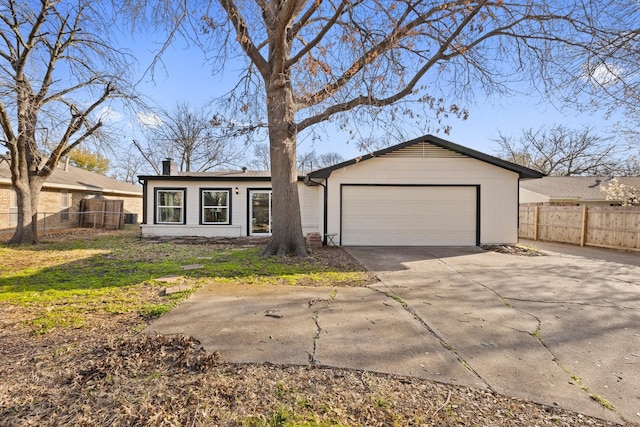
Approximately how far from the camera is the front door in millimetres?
13312

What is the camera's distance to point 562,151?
30531 millimetres

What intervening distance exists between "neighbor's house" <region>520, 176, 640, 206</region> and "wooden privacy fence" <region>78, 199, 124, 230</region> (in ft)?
82.7

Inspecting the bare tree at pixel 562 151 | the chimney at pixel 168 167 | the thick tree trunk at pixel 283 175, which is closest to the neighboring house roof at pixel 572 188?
the bare tree at pixel 562 151

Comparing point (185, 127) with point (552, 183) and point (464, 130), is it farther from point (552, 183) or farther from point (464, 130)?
point (552, 183)

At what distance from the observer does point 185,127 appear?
1203 inches

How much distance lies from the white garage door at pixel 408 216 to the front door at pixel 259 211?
369 centimetres

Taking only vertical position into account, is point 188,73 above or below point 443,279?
above

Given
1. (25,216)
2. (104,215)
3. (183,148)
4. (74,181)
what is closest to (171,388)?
(25,216)

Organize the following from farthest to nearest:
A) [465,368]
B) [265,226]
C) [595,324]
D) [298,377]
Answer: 1. [265,226]
2. [595,324]
3. [465,368]
4. [298,377]

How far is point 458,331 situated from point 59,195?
20759 mm

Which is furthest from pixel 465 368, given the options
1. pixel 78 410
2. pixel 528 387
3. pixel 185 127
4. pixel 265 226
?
pixel 185 127

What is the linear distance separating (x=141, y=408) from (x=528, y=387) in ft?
9.81

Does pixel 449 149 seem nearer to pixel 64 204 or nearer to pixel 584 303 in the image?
pixel 584 303

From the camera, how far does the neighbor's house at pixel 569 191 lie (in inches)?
714
